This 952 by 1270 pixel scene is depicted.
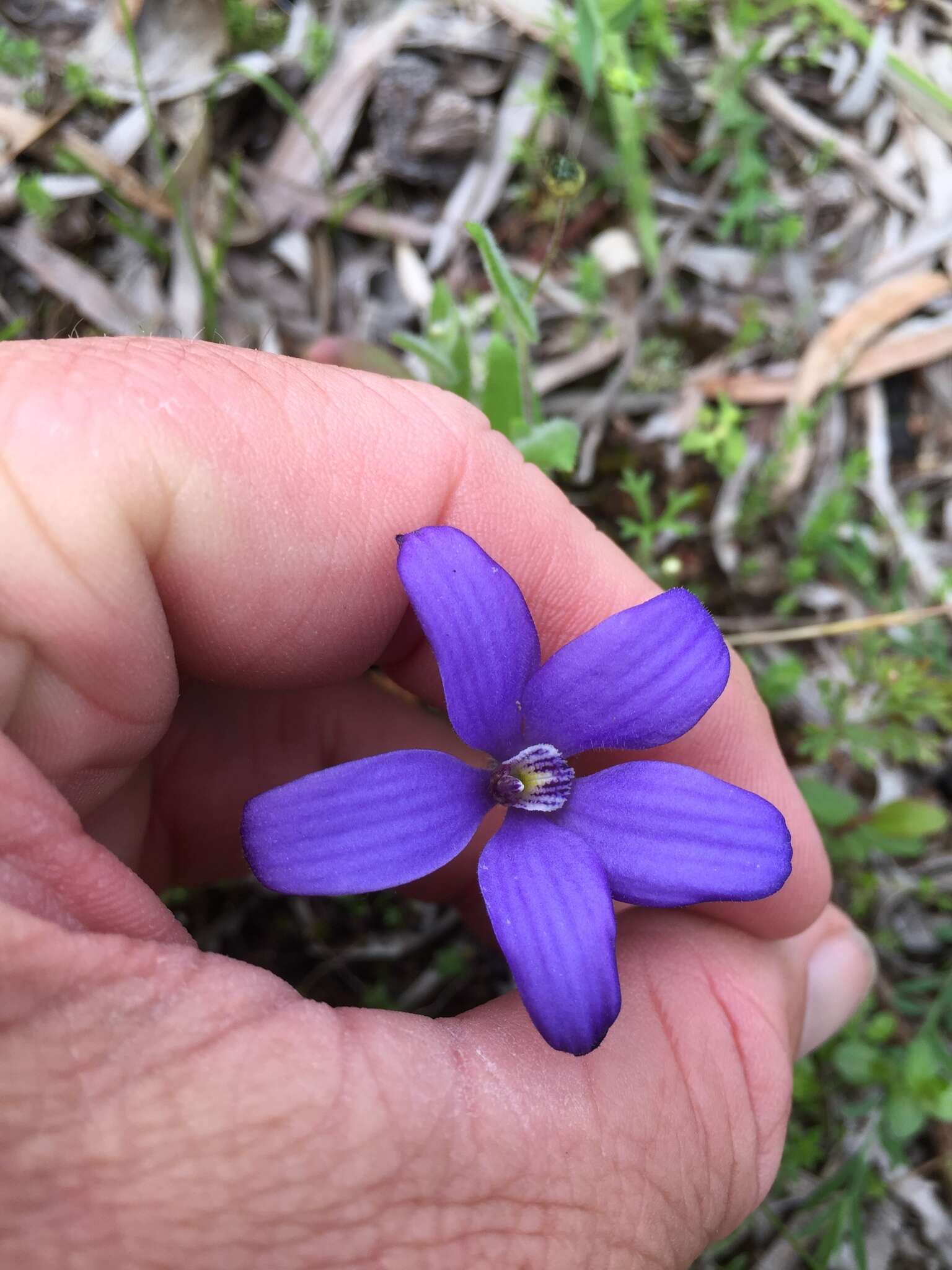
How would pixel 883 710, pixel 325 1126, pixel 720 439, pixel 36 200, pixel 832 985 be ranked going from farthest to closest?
pixel 720 439
pixel 36 200
pixel 883 710
pixel 832 985
pixel 325 1126

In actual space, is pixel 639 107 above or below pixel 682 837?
above

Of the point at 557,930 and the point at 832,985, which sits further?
the point at 832,985

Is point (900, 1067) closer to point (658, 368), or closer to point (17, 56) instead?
point (658, 368)

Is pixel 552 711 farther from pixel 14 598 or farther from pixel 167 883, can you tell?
pixel 167 883

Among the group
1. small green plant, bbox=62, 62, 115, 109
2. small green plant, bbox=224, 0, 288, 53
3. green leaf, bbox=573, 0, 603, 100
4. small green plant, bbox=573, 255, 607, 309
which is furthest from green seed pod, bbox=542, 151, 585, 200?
small green plant, bbox=62, 62, 115, 109

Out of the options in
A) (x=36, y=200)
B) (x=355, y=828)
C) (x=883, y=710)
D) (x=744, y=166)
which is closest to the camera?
(x=355, y=828)

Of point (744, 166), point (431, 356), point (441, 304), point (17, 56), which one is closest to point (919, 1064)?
point (431, 356)

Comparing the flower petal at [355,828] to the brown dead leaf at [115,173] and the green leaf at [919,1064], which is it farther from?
the brown dead leaf at [115,173]

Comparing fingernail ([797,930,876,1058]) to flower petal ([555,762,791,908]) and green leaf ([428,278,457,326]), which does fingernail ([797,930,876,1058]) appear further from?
green leaf ([428,278,457,326])
